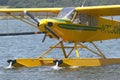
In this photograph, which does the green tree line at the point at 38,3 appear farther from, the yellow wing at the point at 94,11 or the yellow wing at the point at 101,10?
the yellow wing at the point at 101,10

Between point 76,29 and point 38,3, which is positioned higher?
point 76,29

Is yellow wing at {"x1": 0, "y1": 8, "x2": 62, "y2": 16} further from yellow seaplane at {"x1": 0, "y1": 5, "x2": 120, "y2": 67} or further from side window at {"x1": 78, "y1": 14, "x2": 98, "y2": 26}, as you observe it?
side window at {"x1": 78, "y1": 14, "x2": 98, "y2": 26}

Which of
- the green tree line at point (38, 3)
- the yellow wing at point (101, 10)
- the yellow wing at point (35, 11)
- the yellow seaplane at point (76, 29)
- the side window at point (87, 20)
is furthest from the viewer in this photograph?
the green tree line at point (38, 3)

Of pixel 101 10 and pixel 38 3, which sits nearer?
pixel 101 10

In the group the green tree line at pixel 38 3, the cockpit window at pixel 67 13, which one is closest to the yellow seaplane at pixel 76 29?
the cockpit window at pixel 67 13

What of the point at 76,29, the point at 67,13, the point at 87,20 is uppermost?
the point at 67,13

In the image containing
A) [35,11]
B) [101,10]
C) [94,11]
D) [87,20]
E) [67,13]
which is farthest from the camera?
[35,11]

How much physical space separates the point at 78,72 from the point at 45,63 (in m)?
2.01

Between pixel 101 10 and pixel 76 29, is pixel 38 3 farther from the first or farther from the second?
pixel 76 29

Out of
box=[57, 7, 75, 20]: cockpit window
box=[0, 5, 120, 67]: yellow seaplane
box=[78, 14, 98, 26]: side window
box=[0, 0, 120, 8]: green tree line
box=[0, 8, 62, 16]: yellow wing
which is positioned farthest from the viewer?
box=[0, 0, 120, 8]: green tree line

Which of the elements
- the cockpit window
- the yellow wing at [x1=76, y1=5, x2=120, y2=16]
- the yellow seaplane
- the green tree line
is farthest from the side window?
the green tree line

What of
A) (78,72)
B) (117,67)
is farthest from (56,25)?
(117,67)

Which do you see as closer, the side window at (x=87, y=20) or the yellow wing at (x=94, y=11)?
the yellow wing at (x=94, y=11)

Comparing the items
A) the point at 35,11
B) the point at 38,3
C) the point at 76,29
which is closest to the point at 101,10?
the point at 76,29
